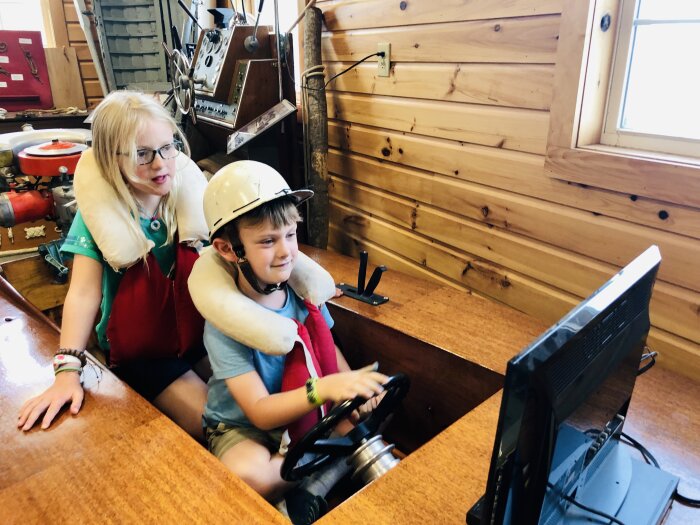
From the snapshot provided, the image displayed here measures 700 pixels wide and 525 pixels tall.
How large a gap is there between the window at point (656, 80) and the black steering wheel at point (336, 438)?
0.85 m

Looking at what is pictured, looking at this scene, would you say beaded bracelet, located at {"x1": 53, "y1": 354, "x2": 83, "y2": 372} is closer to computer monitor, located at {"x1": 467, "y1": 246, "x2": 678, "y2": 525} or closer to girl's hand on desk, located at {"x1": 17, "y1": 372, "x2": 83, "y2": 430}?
girl's hand on desk, located at {"x1": 17, "y1": 372, "x2": 83, "y2": 430}

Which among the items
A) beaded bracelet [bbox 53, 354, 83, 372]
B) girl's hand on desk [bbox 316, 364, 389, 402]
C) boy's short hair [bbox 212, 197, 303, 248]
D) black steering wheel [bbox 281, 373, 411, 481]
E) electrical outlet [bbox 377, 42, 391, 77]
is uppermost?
electrical outlet [bbox 377, 42, 391, 77]

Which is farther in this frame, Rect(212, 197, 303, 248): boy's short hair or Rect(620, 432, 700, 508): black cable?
Rect(212, 197, 303, 248): boy's short hair

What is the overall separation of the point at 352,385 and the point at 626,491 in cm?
47

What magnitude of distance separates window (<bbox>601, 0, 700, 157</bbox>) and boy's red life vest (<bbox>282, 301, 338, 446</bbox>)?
89 centimetres

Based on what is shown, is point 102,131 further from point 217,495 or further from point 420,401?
point 420,401

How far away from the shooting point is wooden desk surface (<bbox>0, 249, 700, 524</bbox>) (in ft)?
2.83

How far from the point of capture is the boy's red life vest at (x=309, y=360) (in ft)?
4.05

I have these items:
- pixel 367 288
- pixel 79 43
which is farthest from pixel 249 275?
pixel 79 43

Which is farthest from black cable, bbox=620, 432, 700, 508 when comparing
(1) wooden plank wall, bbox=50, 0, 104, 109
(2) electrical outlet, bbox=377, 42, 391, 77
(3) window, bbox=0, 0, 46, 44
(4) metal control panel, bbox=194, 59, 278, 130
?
(3) window, bbox=0, 0, 46, 44

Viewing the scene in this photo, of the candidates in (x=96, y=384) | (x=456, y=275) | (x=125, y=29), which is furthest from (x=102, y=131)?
(x=125, y=29)

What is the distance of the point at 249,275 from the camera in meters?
1.21

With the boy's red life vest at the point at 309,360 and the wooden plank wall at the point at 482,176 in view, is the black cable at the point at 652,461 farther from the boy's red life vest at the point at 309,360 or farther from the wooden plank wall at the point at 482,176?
the boy's red life vest at the point at 309,360

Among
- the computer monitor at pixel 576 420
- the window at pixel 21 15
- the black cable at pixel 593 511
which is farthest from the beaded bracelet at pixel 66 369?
the window at pixel 21 15
